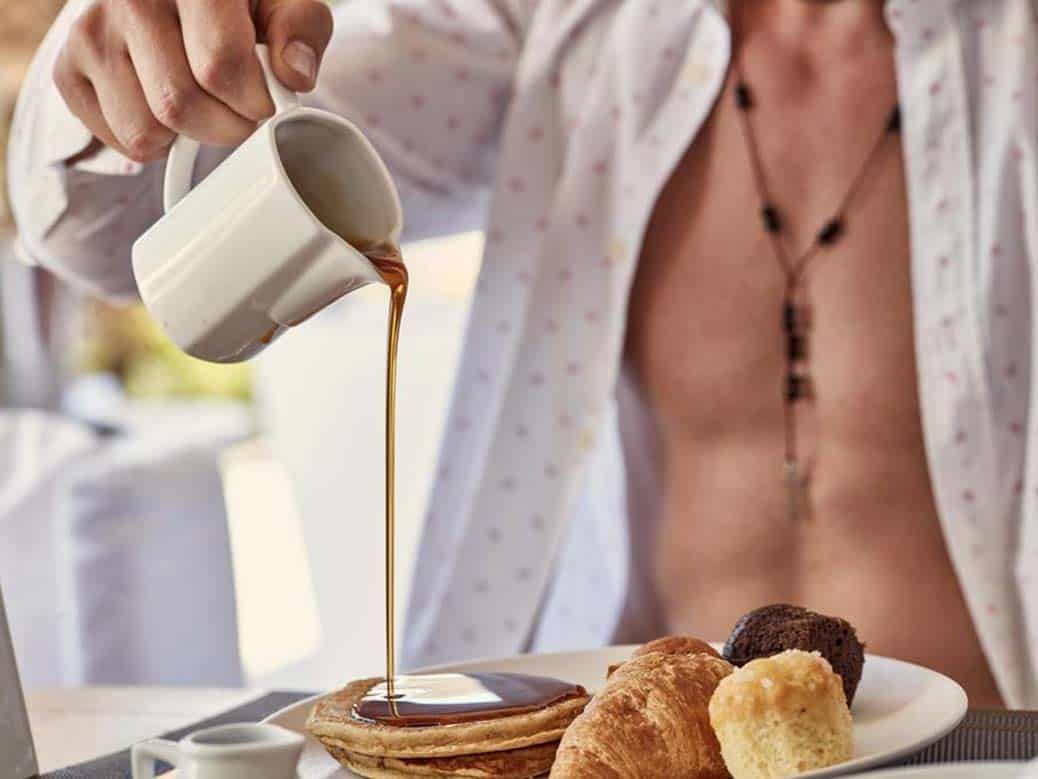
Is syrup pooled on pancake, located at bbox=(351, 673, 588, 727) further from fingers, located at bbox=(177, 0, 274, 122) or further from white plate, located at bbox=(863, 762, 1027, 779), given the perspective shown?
fingers, located at bbox=(177, 0, 274, 122)

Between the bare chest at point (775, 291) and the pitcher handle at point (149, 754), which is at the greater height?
the bare chest at point (775, 291)

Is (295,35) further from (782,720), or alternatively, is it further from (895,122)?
(895,122)

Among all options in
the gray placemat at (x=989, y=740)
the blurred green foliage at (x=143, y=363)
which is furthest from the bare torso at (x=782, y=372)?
the blurred green foliage at (x=143, y=363)

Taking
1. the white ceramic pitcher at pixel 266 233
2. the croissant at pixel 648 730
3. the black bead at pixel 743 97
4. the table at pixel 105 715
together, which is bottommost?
the table at pixel 105 715

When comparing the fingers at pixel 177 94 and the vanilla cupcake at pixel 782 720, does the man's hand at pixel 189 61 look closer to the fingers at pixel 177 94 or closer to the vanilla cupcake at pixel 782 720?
Result: the fingers at pixel 177 94

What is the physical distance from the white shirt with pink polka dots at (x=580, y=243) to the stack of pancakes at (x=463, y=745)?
618 mm

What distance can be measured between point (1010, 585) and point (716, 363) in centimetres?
34

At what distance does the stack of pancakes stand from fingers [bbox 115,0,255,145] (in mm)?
358

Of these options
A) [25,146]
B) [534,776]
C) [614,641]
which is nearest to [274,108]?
[534,776]

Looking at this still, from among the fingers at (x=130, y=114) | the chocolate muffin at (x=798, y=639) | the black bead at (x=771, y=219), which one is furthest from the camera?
the black bead at (x=771, y=219)

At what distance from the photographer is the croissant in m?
0.65

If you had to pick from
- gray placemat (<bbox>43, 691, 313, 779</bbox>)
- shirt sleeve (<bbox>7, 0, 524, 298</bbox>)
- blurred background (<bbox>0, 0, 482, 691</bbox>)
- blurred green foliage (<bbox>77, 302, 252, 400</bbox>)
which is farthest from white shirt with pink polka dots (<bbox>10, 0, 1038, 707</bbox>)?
blurred green foliage (<bbox>77, 302, 252, 400</bbox>)

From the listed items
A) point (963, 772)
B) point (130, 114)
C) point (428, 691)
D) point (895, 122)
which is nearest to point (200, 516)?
point (895, 122)

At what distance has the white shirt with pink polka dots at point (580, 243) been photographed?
1.29 meters
